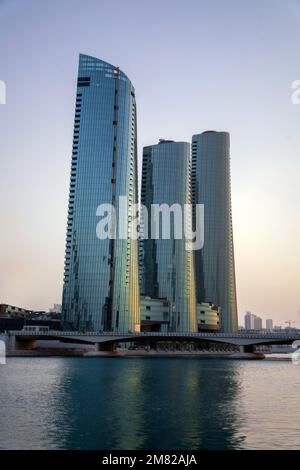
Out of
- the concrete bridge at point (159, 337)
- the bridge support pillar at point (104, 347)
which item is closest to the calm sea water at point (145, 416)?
the concrete bridge at point (159, 337)

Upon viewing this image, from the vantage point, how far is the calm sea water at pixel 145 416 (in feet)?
111

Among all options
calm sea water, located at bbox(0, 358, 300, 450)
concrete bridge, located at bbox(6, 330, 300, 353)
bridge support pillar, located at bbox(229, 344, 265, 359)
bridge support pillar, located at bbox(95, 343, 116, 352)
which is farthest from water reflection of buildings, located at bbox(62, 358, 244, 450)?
bridge support pillar, located at bbox(229, 344, 265, 359)

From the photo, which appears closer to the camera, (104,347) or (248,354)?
(104,347)

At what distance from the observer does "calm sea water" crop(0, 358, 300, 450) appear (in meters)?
33.8


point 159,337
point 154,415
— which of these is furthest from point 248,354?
point 154,415

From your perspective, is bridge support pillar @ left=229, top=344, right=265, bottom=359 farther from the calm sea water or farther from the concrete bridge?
the calm sea water

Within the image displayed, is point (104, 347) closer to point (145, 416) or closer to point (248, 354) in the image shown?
point (248, 354)

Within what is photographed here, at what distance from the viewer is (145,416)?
144 feet
